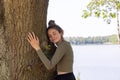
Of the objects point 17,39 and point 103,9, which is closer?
point 17,39

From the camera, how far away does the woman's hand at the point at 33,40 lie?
12.6ft

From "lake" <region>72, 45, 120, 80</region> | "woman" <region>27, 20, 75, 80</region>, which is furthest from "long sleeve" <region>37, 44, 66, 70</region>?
"lake" <region>72, 45, 120, 80</region>

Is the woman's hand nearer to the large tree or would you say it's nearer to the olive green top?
the olive green top

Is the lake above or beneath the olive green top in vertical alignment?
beneath

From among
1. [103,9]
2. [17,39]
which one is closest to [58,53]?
[17,39]

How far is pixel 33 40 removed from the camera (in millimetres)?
3871

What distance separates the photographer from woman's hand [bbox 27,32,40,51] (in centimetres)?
385

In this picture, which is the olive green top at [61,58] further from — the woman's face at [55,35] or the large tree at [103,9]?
the large tree at [103,9]

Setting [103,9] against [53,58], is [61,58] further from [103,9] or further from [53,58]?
[103,9]

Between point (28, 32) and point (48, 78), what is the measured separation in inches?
22.2

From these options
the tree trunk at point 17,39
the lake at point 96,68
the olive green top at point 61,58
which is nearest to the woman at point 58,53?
the olive green top at point 61,58

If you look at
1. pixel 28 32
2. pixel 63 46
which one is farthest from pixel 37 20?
pixel 63 46

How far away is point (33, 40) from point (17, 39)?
17 cm

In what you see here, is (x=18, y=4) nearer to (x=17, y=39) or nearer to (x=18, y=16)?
(x=18, y=16)
